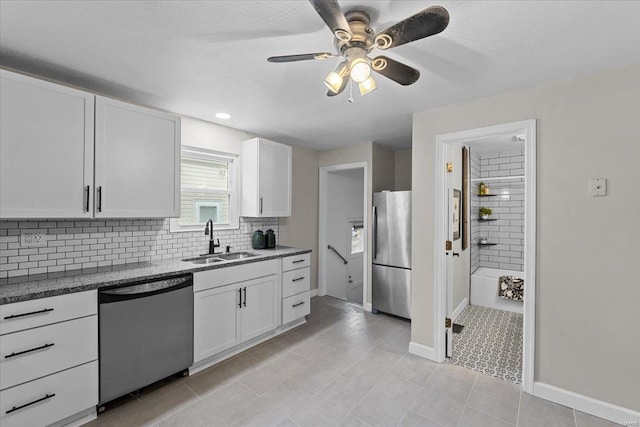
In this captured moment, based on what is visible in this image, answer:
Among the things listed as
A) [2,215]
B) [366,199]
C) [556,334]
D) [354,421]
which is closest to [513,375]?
[556,334]

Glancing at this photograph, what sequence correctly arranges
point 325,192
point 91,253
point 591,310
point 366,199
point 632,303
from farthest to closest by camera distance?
point 325,192 < point 366,199 < point 91,253 < point 591,310 < point 632,303

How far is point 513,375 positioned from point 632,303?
3.41 ft

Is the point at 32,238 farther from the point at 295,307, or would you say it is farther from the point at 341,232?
the point at 341,232

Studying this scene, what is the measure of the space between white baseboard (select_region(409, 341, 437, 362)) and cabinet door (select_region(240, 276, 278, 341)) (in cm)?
143

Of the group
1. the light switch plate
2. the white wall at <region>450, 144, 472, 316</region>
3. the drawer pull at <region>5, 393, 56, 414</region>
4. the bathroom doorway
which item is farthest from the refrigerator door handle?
the drawer pull at <region>5, 393, 56, 414</region>

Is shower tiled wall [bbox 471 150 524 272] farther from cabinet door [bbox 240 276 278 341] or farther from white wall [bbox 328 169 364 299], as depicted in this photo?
cabinet door [bbox 240 276 278 341]

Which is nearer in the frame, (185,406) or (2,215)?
(2,215)

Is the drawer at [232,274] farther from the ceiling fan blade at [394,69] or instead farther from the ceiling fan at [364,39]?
the ceiling fan blade at [394,69]

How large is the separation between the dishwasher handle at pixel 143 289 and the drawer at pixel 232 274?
93 millimetres

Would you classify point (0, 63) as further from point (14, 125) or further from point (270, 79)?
point (270, 79)

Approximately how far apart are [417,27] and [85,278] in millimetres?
2540

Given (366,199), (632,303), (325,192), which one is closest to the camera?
(632,303)

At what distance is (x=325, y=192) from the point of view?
4668mm

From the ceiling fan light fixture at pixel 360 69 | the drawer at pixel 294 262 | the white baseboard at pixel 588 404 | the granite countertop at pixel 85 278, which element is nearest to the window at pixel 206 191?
the granite countertop at pixel 85 278
